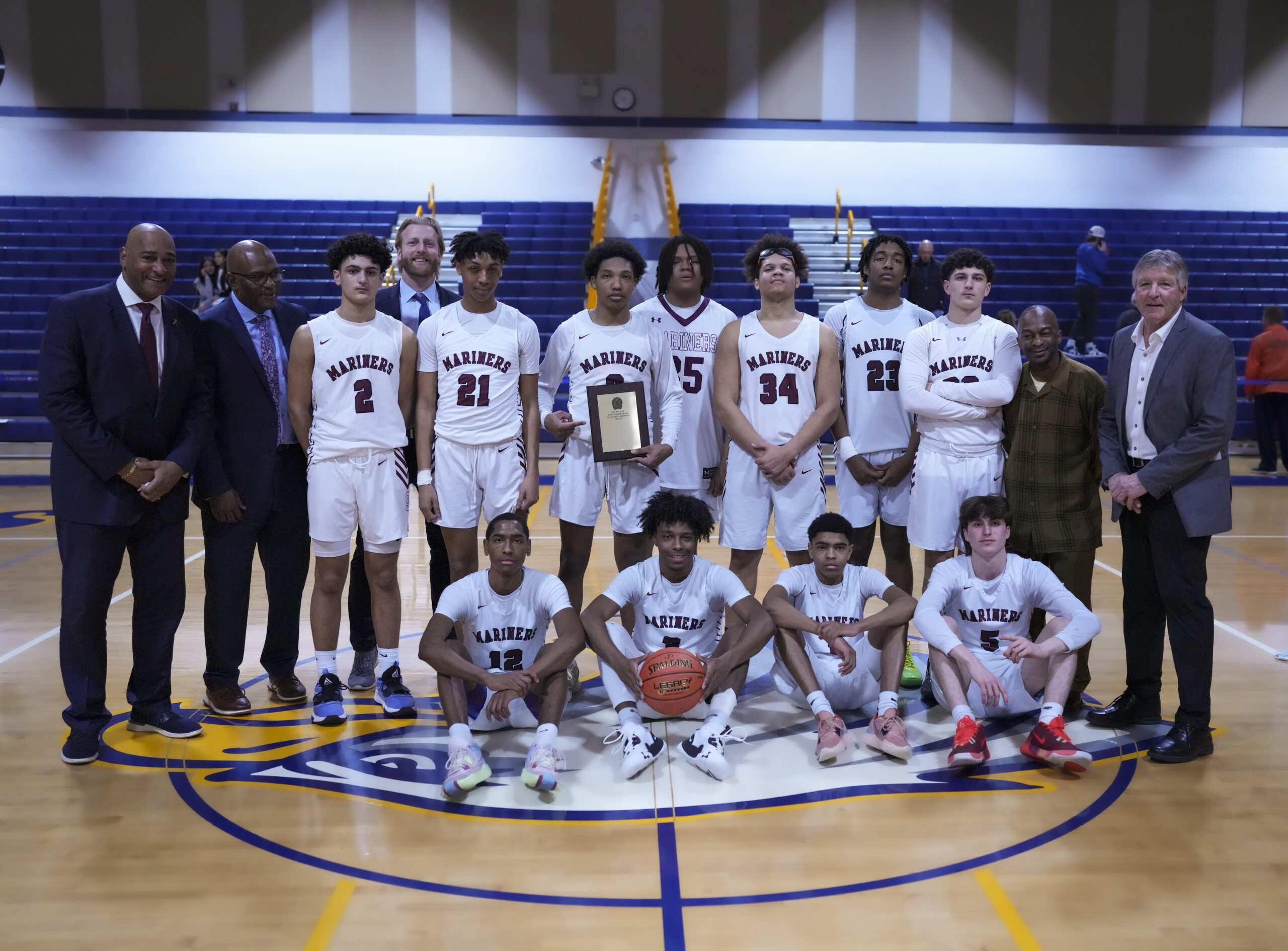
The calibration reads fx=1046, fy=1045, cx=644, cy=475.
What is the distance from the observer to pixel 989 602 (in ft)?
13.8

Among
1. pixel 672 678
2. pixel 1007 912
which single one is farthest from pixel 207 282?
pixel 1007 912

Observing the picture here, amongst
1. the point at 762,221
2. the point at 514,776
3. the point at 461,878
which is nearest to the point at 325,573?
the point at 514,776

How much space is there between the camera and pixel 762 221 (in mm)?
16156

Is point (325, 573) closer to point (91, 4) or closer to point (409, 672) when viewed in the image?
point (409, 672)

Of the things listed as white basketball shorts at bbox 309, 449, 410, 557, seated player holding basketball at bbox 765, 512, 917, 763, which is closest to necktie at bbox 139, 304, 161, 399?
white basketball shorts at bbox 309, 449, 410, 557

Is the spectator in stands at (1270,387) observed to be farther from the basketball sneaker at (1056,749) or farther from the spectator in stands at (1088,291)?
the basketball sneaker at (1056,749)

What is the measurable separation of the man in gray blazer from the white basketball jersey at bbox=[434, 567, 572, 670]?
7.40ft

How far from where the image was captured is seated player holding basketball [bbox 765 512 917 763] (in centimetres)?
419

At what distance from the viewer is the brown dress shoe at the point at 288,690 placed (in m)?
4.64

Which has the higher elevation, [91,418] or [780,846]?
[91,418]

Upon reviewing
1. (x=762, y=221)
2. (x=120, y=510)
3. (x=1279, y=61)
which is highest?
(x=1279, y=61)

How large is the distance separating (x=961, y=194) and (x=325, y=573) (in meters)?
15.2

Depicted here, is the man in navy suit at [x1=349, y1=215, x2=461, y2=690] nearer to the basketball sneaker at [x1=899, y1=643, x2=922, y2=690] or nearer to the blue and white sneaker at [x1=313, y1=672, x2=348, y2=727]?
the blue and white sneaker at [x1=313, y1=672, x2=348, y2=727]

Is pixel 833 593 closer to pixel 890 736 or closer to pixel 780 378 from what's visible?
pixel 890 736
